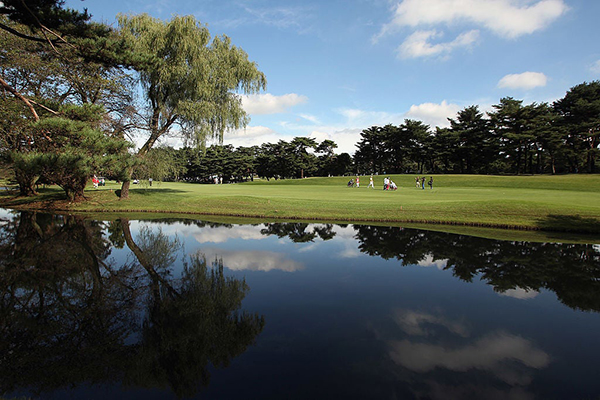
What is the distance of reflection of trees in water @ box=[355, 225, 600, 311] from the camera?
870 cm

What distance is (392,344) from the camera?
566cm

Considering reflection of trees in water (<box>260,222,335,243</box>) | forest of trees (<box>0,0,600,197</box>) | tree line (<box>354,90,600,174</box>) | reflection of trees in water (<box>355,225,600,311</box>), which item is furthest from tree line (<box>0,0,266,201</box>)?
tree line (<box>354,90,600,174</box>)

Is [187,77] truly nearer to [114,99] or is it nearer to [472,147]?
[114,99]

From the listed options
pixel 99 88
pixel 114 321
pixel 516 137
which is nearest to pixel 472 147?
pixel 516 137

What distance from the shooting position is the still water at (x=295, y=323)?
459 cm

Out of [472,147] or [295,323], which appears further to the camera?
[472,147]

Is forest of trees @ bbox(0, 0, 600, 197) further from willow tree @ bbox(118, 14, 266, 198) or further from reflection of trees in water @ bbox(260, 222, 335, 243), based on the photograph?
reflection of trees in water @ bbox(260, 222, 335, 243)

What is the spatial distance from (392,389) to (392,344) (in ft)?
4.09

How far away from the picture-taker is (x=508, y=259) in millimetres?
11234

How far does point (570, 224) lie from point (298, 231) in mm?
14455

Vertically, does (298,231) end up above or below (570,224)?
below

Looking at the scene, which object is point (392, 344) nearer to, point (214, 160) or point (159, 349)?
point (159, 349)

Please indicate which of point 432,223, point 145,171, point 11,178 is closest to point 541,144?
point 432,223

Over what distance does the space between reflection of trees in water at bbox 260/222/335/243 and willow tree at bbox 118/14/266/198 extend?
12.5 meters
